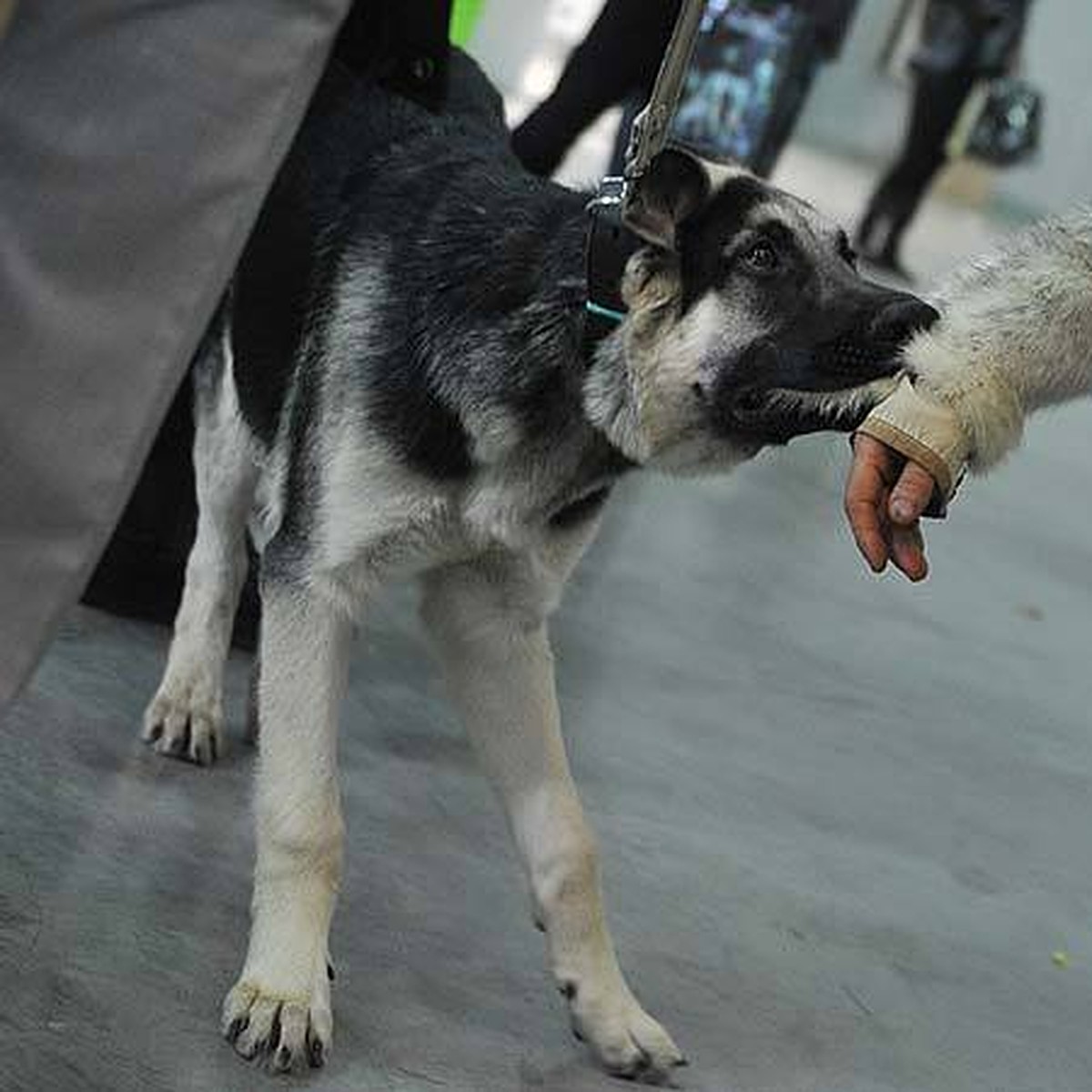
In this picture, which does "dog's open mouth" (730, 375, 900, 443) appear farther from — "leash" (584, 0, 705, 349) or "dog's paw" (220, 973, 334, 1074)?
"dog's paw" (220, 973, 334, 1074)

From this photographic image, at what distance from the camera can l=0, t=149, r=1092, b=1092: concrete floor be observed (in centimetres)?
259

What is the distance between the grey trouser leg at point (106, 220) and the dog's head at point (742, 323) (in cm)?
77

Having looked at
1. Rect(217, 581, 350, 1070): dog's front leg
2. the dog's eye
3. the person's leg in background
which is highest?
the dog's eye

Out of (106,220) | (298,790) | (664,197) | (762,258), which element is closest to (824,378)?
(762,258)

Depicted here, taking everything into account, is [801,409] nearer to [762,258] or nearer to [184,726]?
[762,258]

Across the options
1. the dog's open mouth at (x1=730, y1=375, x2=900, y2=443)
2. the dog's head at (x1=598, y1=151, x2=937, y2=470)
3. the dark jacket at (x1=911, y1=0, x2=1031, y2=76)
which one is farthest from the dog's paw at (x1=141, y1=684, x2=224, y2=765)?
the dark jacket at (x1=911, y1=0, x2=1031, y2=76)

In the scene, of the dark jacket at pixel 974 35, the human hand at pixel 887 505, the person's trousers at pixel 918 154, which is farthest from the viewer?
the person's trousers at pixel 918 154

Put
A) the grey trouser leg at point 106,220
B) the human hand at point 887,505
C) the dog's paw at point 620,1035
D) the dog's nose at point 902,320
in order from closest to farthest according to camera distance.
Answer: the grey trouser leg at point 106,220, the human hand at point 887,505, the dog's nose at point 902,320, the dog's paw at point 620,1035

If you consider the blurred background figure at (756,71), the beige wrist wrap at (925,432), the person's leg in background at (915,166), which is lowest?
the person's leg in background at (915,166)

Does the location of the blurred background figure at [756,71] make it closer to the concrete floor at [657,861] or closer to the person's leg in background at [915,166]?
the person's leg in background at [915,166]

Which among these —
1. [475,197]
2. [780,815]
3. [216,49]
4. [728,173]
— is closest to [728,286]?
[728,173]

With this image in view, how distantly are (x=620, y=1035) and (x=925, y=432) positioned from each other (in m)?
0.86

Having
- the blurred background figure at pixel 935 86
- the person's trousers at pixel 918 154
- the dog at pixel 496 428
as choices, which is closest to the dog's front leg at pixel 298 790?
the dog at pixel 496 428

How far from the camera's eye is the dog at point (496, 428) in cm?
248
